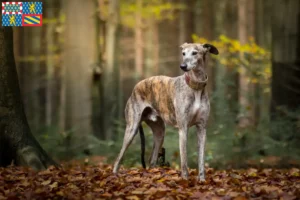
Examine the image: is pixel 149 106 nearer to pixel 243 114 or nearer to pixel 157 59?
pixel 243 114

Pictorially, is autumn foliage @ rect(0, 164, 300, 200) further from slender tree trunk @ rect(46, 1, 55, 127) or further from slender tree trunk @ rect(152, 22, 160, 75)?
slender tree trunk @ rect(152, 22, 160, 75)

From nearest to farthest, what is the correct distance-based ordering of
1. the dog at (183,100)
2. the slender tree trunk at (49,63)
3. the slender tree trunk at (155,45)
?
1. the dog at (183,100)
2. the slender tree trunk at (49,63)
3. the slender tree trunk at (155,45)

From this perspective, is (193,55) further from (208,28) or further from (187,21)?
(187,21)

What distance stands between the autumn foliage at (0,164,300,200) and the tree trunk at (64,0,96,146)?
5595mm

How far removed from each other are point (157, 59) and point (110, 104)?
17386mm

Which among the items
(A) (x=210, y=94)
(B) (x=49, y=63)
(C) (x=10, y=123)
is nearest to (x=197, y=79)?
(C) (x=10, y=123)

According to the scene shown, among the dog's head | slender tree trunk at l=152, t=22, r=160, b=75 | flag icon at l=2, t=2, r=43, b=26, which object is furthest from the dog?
slender tree trunk at l=152, t=22, r=160, b=75

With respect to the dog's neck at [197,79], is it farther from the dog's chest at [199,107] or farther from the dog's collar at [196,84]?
the dog's chest at [199,107]

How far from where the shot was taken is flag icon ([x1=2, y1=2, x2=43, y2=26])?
34.8 feet

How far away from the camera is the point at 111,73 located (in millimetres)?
15766

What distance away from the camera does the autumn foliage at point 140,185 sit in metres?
7.05

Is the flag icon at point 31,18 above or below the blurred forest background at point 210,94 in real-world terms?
above

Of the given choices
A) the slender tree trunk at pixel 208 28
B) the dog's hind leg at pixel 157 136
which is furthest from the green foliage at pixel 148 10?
the dog's hind leg at pixel 157 136

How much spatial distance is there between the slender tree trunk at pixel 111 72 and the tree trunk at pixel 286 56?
4.39 metres
